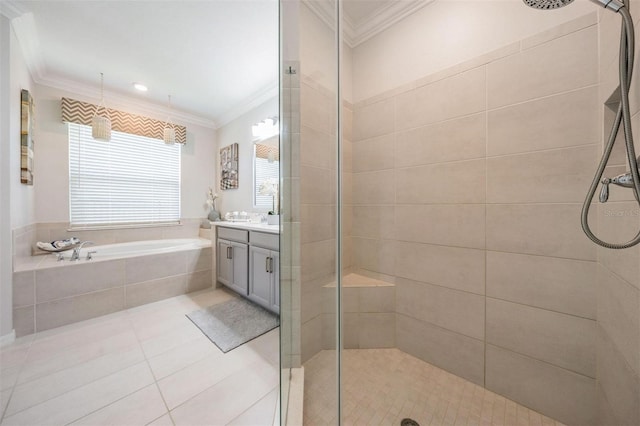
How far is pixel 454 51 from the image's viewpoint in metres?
1.26

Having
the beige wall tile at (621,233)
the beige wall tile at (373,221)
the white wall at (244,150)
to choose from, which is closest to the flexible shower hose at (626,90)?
the beige wall tile at (621,233)

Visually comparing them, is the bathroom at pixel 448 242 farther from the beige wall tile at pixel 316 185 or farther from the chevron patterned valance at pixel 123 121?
the chevron patterned valance at pixel 123 121

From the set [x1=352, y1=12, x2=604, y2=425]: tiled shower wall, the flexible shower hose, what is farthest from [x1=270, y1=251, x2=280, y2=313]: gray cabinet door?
the flexible shower hose

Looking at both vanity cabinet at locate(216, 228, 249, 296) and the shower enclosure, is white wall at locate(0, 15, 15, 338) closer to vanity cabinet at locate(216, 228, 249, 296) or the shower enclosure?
vanity cabinet at locate(216, 228, 249, 296)

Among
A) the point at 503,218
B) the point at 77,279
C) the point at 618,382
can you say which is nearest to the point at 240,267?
the point at 77,279

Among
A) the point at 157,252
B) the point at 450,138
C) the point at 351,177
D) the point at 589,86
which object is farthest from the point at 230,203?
the point at 589,86

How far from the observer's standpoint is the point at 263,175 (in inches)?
109

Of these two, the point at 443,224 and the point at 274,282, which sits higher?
the point at 443,224

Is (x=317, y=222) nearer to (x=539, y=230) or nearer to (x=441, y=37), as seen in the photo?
(x=539, y=230)

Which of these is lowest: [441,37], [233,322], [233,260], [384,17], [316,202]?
[233,322]

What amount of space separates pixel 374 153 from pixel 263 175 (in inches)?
63.7

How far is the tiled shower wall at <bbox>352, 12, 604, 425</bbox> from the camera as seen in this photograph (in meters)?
0.94

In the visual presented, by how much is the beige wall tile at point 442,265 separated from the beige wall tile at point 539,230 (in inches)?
5.1

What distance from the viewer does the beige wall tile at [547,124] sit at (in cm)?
91
